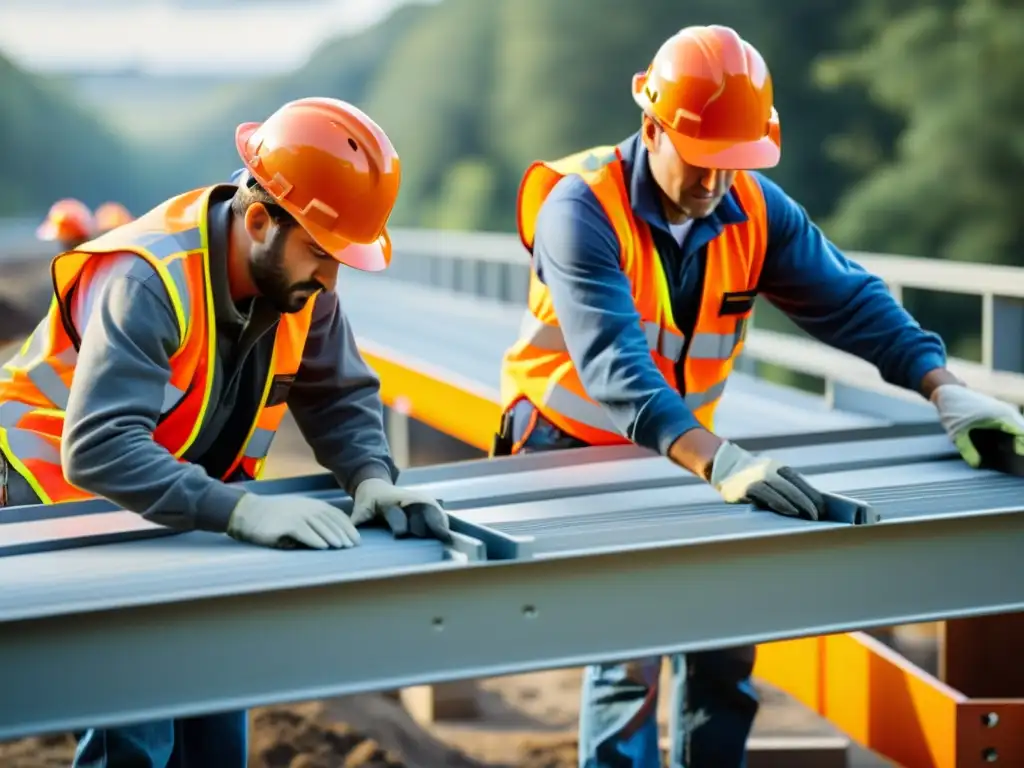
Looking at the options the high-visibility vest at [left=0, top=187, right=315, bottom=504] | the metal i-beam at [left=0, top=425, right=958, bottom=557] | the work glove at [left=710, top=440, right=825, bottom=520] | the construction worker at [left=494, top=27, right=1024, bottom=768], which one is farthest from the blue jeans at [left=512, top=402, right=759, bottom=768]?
the high-visibility vest at [left=0, top=187, right=315, bottom=504]

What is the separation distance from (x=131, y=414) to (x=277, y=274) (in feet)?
1.40

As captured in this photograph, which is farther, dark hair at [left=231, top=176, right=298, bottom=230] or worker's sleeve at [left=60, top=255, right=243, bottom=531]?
dark hair at [left=231, top=176, right=298, bottom=230]

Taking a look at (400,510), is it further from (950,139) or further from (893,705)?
(950,139)

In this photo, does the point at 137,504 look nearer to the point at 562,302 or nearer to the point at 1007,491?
the point at 562,302

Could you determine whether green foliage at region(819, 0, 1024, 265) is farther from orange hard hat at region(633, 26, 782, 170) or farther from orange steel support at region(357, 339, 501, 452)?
orange hard hat at region(633, 26, 782, 170)

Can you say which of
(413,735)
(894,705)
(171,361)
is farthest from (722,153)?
(413,735)

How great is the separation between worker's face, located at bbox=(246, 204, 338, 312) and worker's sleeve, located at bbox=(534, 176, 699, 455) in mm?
698

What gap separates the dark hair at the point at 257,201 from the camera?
9.88 ft

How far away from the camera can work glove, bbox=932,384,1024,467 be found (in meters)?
3.65

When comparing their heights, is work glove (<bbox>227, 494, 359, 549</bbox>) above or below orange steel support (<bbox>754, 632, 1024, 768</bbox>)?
above

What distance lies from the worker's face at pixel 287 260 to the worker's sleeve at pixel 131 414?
0.23m

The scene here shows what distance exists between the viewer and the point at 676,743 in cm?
402

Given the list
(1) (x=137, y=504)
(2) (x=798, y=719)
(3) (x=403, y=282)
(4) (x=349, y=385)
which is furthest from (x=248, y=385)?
(3) (x=403, y=282)

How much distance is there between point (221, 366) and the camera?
3119 mm
